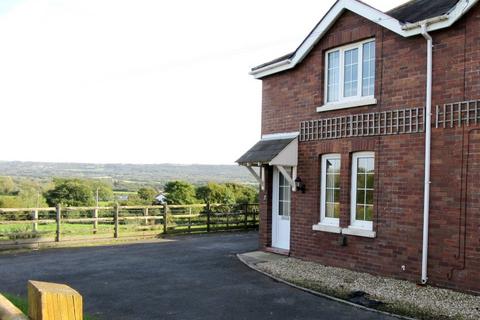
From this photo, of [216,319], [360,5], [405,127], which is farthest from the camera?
[360,5]

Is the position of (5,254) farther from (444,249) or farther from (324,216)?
(444,249)

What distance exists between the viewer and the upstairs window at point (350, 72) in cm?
1045

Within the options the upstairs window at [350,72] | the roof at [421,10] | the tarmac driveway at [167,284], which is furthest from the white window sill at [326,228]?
the roof at [421,10]

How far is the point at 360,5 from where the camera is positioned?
34.0ft

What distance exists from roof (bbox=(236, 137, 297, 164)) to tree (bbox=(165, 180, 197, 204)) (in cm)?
1994

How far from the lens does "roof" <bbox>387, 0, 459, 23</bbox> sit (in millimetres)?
9297

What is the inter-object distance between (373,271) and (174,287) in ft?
14.1

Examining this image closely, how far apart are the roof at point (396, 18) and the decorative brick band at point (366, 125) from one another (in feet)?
5.40

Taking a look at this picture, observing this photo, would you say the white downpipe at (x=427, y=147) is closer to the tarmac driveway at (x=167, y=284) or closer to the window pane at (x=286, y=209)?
the tarmac driveway at (x=167, y=284)

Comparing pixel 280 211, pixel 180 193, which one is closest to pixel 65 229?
pixel 280 211

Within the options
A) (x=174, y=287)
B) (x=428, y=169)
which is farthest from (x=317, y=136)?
(x=174, y=287)

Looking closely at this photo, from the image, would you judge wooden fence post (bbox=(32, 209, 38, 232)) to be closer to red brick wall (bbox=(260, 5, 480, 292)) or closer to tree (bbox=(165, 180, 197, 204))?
red brick wall (bbox=(260, 5, 480, 292))

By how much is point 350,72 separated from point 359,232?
3761 millimetres

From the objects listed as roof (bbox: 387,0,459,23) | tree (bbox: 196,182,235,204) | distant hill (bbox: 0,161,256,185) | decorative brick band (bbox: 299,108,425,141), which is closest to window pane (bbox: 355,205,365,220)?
decorative brick band (bbox: 299,108,425,141)
